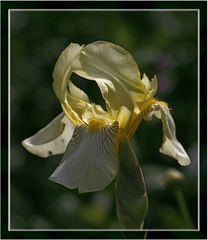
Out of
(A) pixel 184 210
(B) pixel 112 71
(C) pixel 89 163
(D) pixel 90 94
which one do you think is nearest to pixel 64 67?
(B) pixel 112 71

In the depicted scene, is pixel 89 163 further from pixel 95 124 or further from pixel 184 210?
pixel 184 210

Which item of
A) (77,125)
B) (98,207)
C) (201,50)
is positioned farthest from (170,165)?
(77,125)

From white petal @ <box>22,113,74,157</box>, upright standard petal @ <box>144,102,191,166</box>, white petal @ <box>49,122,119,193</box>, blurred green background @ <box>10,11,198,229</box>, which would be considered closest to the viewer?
white petal @ <box>49,122,119,193</box>

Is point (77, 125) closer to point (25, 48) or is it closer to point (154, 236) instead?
point (154, 236)

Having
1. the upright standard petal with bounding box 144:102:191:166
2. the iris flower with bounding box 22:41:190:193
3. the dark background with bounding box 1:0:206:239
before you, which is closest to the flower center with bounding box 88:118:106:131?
the iris flower with bounding box 22:41:190:193

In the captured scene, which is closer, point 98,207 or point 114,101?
point 114,101

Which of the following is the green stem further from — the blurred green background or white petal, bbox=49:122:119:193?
the blurred green background

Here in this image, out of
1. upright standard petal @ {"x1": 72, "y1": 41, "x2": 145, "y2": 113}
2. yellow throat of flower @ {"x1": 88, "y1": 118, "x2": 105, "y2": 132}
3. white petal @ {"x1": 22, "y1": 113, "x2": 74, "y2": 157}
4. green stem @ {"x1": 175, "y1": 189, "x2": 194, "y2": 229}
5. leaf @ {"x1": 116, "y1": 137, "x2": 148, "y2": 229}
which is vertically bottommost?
green stem @ {"x1": 175, "y1": 189, "x2": 194, "y2": 229}
